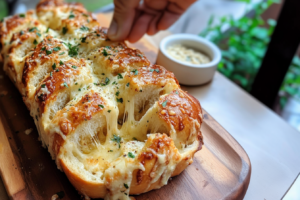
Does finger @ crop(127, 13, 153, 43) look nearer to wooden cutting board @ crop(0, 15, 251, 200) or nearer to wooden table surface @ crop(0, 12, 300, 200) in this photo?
wooden table surface @ crop(0, 12, 300, 200)

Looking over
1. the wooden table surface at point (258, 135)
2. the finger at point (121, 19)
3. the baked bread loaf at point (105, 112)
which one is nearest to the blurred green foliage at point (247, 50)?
the wooden table surface at point (258, 135)

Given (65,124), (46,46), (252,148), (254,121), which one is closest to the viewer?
(65,124)

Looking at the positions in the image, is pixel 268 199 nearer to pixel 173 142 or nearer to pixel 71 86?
pixel 173 142

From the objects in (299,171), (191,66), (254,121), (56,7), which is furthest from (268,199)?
(56,7)

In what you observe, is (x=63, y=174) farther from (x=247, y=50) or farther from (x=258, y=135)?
(x=247, y=50)

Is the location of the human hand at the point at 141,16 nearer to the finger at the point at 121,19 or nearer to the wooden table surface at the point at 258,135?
the finger at the point at 121,19

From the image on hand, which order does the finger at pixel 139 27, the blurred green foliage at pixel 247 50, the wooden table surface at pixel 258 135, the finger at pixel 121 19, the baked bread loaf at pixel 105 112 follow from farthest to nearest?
the blurred green foliage at pixel 247 50
the finger at pixel 139 27
the finger at pixel 121 19
the wooden table surface at pixel 258 135
the baked bread loaf at pixel 105 112
